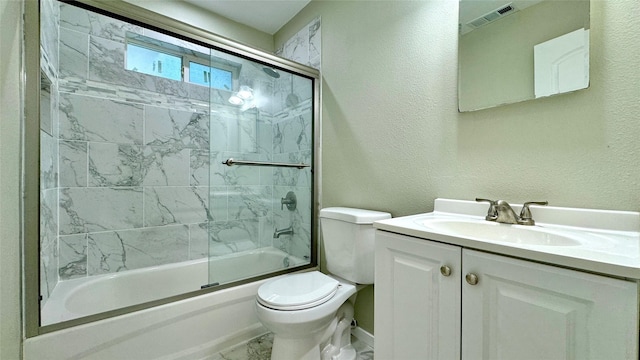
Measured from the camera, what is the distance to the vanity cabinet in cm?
54

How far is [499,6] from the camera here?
1.07 m

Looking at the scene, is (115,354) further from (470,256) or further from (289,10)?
(289,10)

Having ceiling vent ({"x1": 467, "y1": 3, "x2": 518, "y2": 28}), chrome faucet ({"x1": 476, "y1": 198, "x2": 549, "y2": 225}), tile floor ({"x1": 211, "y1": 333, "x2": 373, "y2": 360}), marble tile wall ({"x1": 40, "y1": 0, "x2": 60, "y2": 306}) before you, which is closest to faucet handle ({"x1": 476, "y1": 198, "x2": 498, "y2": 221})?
chrome faucet ({"x1": 476, "y1": 198, "x2": 549, "y2": 225})

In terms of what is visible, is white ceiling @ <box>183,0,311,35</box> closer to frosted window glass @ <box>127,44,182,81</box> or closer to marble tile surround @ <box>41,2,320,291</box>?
marble tile surround @ <box>41,2,320,291</box>

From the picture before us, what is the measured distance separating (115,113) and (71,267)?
1080 mm

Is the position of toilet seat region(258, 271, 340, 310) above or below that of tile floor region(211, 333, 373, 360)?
above

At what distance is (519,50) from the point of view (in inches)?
40.5

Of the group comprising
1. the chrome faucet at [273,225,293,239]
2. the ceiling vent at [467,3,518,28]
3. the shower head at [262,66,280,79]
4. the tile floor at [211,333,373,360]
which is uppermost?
the shower head at [262,66,280,79]

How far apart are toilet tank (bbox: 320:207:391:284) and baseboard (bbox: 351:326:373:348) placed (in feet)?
1.41

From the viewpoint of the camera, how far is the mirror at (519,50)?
0.90 meters

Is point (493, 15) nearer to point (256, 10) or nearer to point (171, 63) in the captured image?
point (256, 10)

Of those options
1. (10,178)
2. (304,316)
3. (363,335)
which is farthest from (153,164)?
(363,335)

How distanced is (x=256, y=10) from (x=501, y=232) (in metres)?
2.38

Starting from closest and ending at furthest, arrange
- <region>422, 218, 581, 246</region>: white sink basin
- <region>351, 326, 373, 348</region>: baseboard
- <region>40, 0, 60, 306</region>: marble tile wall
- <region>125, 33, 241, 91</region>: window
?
1. <region>422, 218, 581, 246</region>: white sink basin
2. <region>40, 0, 60, 306</region>: marble tile wall
3. <region>351, 326, 373, 348</region>: baseboard
4. <region>125, 33, 241, 91</region>: window
